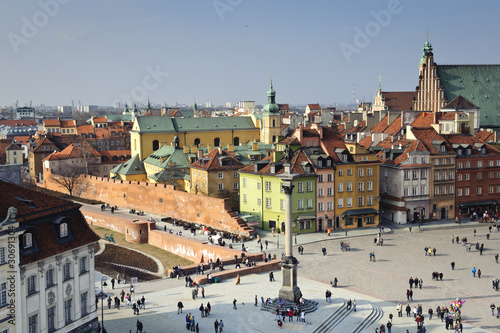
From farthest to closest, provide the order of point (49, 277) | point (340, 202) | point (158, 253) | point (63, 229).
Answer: point (340, 202), point (158, 253), point (63, 229), point (49, 277)

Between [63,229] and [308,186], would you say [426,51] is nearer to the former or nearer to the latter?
[308,186]

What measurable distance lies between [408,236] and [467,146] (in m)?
17.0

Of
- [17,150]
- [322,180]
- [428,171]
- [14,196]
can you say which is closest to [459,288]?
[322,180]

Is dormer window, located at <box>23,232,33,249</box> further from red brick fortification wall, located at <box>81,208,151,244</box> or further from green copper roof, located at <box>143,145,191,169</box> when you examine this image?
green copper roof, located at <box>143,145,191,169</box>

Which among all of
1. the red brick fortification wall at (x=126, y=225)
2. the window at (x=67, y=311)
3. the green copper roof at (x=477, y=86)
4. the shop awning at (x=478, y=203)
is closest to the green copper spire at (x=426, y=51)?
the green copper roof at (x=477, y=86)

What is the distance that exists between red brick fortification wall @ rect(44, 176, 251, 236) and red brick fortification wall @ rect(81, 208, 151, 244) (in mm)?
5795

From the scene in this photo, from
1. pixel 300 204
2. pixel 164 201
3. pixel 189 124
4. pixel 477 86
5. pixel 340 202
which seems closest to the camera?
pixel 300 204

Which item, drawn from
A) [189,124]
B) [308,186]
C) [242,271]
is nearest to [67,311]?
[242,271]

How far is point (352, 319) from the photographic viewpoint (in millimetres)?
36875

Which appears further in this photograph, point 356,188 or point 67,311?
point 356,188

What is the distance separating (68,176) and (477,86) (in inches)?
2540

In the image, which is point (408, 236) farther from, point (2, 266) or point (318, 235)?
point (2, 266)

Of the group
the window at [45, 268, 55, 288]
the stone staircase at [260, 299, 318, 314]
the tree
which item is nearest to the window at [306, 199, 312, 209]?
the stone staircase at [260, 299, 318, 314]

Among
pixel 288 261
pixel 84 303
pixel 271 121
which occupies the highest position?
pixel 271 121
